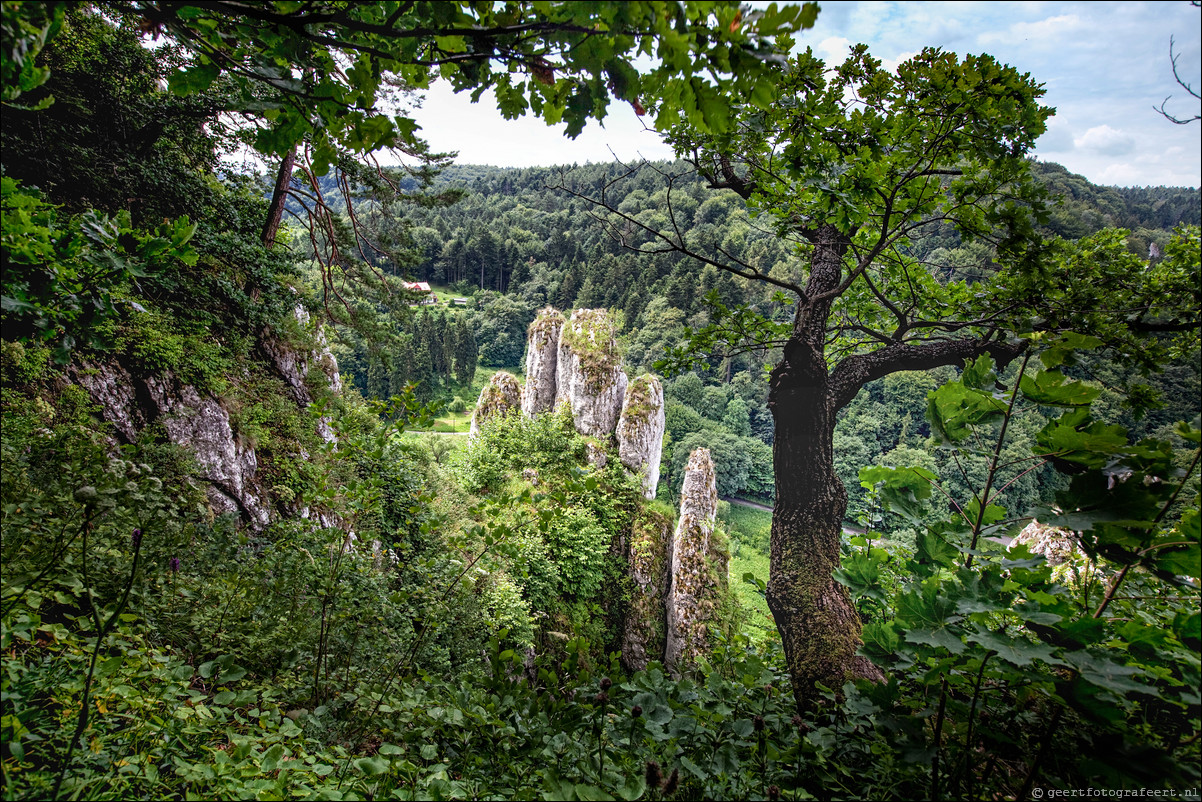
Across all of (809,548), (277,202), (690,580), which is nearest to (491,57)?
(809,548)

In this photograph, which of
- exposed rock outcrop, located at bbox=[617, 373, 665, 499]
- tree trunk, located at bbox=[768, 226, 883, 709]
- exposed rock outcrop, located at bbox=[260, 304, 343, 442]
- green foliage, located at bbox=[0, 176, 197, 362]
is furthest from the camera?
exposed rock outcrop, located at bbox=[617, 373, 665, 499]

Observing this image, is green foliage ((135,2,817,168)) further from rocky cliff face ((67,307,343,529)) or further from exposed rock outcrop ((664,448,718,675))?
exposed rock outcrop ((664,448,718,675))

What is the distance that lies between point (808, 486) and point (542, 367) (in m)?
12.5

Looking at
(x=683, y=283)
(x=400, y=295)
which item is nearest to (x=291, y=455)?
(x=400, y=295)

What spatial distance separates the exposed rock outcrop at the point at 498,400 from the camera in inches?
588

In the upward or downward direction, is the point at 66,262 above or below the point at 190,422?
above

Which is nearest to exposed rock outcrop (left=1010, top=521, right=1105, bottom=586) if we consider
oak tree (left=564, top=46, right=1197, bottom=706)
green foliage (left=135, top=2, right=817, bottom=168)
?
oak tree (left=564, top=46, right=1197, bottom=706)

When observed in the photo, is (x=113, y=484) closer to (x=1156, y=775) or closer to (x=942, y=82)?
(x=1156, y=775)

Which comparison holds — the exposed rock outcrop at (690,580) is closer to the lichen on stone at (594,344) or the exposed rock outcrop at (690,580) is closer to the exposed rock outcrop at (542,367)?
the lichen on stone at (594,344)

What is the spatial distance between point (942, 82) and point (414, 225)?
828 centimetres

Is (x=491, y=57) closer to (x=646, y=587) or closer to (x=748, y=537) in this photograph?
(x=646, y=587)

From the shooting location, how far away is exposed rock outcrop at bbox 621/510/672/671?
11266mm

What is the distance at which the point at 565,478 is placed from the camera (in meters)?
3.52

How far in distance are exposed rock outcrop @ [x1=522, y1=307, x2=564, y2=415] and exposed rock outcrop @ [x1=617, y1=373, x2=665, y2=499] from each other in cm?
286
